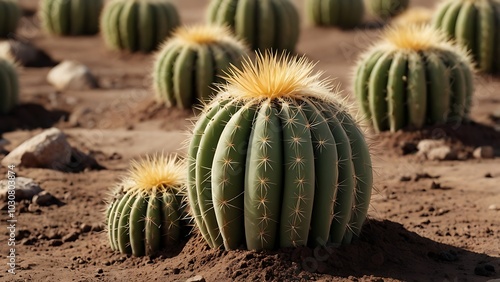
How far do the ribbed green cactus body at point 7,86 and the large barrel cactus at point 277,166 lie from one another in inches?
249

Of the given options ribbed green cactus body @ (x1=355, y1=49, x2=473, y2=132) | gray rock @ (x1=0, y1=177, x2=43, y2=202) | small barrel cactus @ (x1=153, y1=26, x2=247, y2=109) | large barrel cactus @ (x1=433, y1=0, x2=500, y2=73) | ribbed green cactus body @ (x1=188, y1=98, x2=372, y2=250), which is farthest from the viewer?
large barrel cactus @ (x1=433, y1=0, x2=500, y2=73)

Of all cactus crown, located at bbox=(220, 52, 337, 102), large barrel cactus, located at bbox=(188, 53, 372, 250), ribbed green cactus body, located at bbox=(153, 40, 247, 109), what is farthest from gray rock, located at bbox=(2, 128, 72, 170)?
cactus crown, located at bbox=(220, 52, 337, 102)

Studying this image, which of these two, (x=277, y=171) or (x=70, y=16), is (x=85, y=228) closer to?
(x=277, y=171)

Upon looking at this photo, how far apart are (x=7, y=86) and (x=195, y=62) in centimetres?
243

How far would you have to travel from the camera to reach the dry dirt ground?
5281 millimetres

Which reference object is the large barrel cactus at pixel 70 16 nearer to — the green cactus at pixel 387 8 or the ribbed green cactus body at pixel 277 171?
the green cactus at pixel 387 8

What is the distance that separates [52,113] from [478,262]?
23.7 feet

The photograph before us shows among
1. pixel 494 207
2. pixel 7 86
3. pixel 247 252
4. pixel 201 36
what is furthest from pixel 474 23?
pixel 247 252

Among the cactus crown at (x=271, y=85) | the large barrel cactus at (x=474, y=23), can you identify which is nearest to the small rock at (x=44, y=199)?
the cactus crown at (x=271, y=85)

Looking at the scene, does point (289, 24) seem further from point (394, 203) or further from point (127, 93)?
point (394, 203)

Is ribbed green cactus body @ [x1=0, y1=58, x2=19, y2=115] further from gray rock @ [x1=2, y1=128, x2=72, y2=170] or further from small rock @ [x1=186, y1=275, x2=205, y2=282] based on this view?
small rock @ [x1=186, y1=275, x2=205, y2=282]

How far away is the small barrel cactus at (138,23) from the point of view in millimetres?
15078

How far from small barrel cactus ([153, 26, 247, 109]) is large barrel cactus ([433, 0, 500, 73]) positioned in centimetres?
333

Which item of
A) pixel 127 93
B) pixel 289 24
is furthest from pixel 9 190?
pixel 289 24
